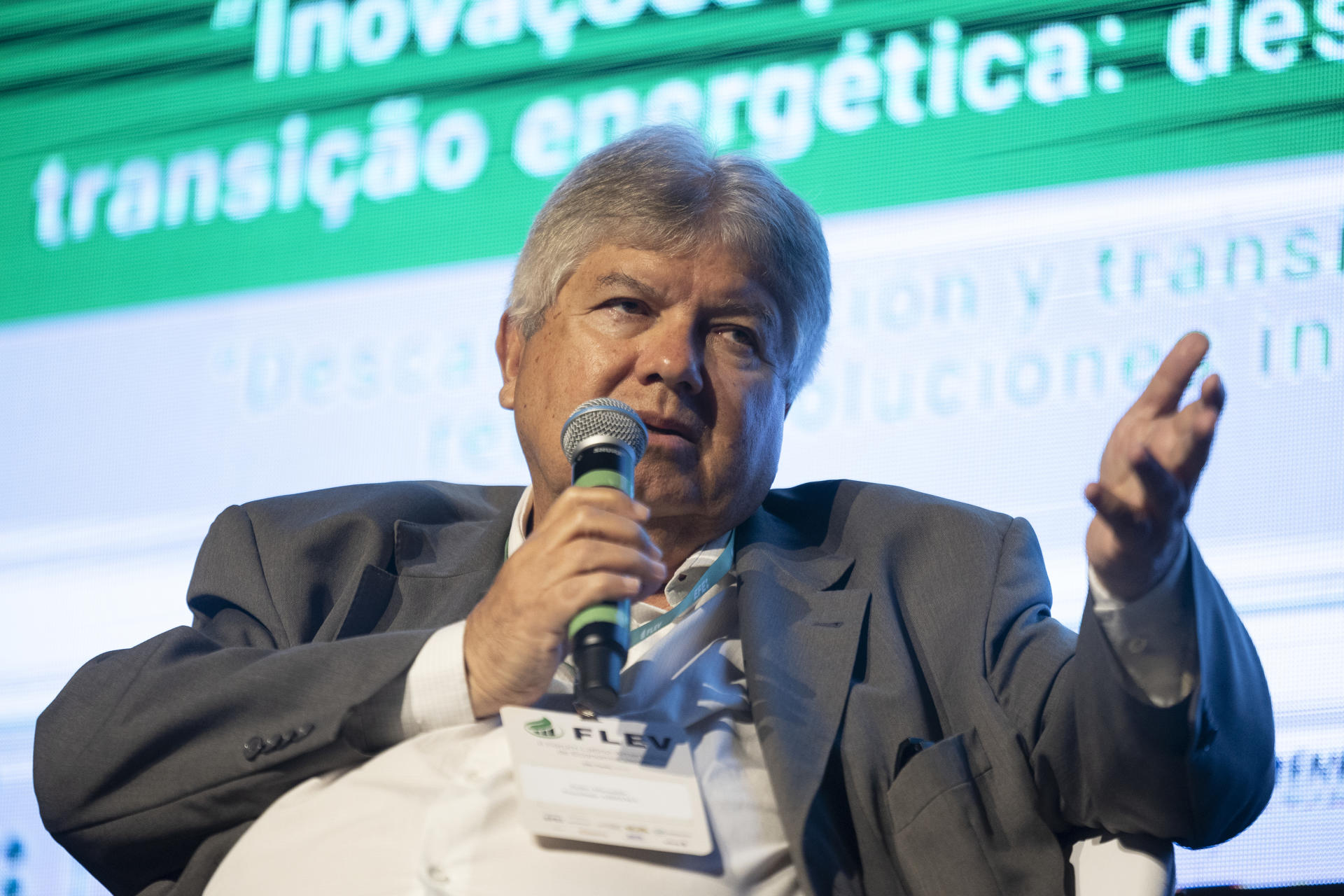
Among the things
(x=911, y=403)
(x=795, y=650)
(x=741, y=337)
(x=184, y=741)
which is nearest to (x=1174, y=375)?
(x=795, y=650)

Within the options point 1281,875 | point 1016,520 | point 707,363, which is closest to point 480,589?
point 707,363

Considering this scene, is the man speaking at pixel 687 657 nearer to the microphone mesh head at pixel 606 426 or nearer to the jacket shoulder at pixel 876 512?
the jacket shoulder at pixel 876 512

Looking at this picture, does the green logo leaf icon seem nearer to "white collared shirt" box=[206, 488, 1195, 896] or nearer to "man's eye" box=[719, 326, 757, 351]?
"white collared shirt" box=[206, 488, 1195, 896]

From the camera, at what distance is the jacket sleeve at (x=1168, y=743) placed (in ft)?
5.16

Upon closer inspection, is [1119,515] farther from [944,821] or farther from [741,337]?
[741,337]

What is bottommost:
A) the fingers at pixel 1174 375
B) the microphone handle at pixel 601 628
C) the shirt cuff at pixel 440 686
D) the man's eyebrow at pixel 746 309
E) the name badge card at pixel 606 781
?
the name badge card at pixel 606 781

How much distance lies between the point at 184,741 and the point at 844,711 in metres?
1.00

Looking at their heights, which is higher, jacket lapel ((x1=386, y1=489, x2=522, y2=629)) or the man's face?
the man's face

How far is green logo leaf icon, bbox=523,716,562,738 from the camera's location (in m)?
1.81

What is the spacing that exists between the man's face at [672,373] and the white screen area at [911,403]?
0.47 metres

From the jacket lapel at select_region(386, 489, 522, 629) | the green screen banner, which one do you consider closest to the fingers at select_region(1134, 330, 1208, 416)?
the jacket lapel at select_region(386, 489, 522, 629)

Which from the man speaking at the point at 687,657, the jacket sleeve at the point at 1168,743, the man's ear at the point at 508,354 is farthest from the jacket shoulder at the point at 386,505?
the jacket sleeve at the point at 1168,743

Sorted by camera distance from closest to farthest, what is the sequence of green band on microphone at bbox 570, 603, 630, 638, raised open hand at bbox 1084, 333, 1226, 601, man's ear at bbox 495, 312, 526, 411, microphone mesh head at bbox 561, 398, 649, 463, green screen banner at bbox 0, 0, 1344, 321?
raised open hand at bbox 1084, 333, 1226, 601 → green band on microphone at bbox 570, 603, 630, 638 → microphone mesh head at bbox 561, 398, 649, 463 → man's ear at bbox 495, 312, 526, 411 → green screen banner at bbox 0, 0, 1344, 321

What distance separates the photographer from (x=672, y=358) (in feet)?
6.93
